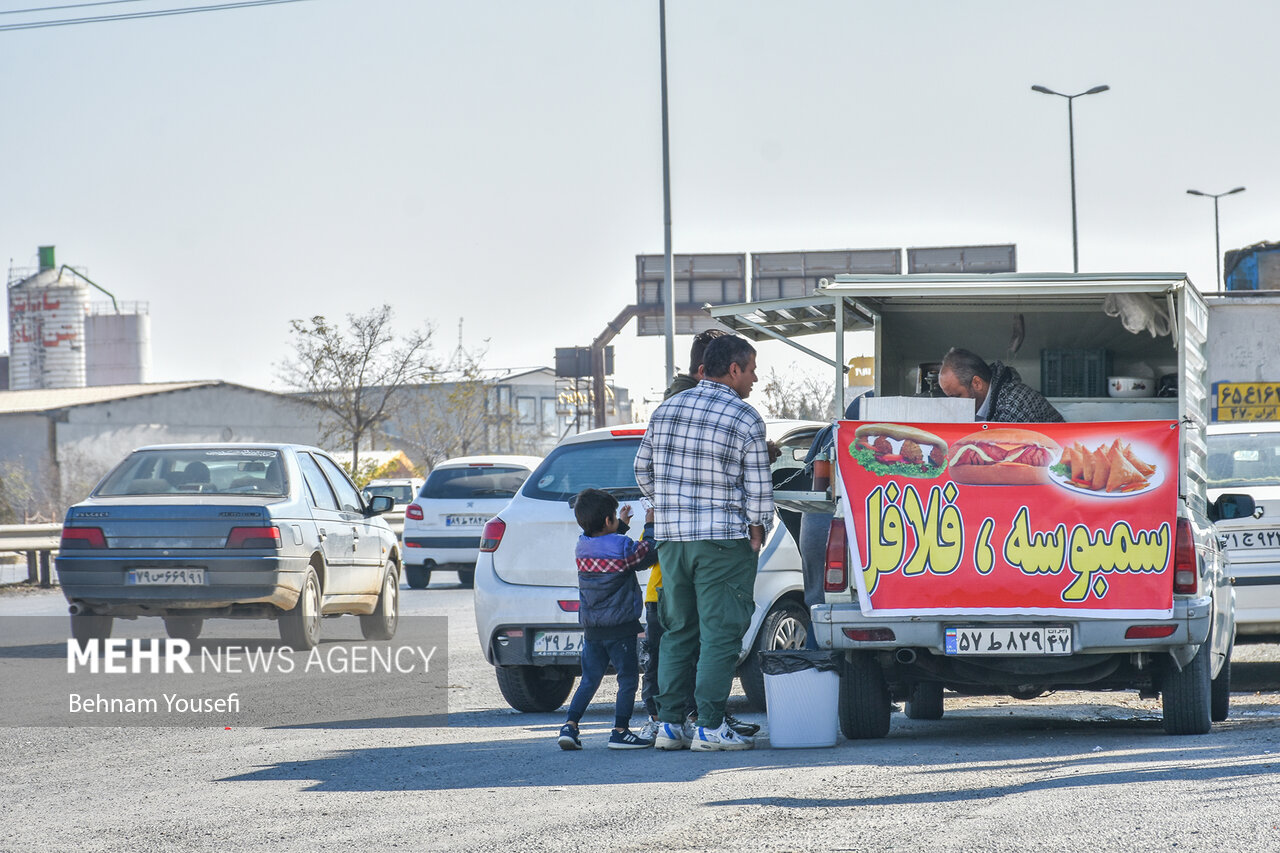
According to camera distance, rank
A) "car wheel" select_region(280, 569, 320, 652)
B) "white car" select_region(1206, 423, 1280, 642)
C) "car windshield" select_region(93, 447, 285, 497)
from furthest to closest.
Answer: "car windshield" select_region(93, 447, 285, 497) → "car wheel" select_region(280, 569, 320, 652) → "white car" select_region(1206, 423, 1280, 642)

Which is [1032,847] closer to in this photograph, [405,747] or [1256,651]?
[405,747]

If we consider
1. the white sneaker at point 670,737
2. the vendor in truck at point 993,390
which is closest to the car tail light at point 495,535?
the white sneaker at point 670,737

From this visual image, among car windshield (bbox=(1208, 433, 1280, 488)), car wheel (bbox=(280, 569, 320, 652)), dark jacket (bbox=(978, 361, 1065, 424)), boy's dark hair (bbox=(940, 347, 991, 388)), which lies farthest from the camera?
car wheel (bbox=(280, 569, 320, 652))

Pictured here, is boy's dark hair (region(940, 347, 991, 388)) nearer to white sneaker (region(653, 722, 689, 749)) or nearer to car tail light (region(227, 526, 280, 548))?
white sneaker (region(653, 722, 689, 749))

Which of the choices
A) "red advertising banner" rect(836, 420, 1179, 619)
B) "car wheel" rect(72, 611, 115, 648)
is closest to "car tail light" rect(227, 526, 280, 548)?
"car wheel" rect(72, 611, 115, 648)

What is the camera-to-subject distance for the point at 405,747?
25.3ft

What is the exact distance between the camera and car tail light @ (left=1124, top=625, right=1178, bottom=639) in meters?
7.27

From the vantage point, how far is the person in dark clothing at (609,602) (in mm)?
7516

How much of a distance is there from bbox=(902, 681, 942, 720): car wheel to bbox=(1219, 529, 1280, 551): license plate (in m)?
2.77

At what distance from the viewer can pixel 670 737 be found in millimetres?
7426

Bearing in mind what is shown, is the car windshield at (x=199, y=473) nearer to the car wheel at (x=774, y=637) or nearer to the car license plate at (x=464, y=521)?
the car wheel at (x=774, y=637)

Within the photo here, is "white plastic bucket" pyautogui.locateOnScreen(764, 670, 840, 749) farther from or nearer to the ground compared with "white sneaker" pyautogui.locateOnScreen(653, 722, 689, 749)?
Result: farther from the ground

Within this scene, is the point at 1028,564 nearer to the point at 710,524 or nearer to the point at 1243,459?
the point at 710,524

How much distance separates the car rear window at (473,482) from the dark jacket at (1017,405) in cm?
1419
